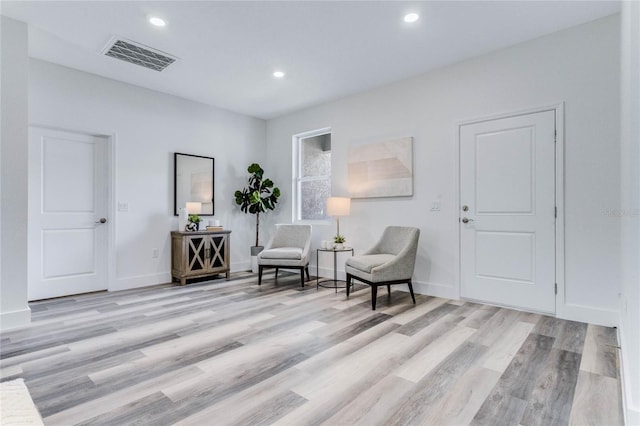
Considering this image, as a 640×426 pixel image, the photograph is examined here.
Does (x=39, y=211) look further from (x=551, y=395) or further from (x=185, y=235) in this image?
(x=551, y=395)

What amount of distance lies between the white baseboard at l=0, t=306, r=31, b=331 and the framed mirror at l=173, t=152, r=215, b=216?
2.13 metres

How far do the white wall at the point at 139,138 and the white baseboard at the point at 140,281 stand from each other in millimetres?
12

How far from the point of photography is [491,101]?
340cm

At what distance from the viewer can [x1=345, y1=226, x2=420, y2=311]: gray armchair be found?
3312 mm

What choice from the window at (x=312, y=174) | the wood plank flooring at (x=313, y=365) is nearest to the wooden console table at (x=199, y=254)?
the wood plank flooring at (x=313, y=365)

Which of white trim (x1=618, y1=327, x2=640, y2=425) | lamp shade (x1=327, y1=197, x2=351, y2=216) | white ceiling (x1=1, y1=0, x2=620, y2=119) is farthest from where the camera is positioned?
lamp shade (x1=327, y1=197, x2=351, y2=216)

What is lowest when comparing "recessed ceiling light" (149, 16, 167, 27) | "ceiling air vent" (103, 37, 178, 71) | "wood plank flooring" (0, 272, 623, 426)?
"wood plank flooring" (0, 272, 623, 426)

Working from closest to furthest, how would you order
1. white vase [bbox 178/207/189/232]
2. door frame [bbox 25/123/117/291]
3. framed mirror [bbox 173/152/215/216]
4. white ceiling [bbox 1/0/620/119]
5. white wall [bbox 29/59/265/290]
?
white ceiling [bbox 1/0/620/119], white wall [bbox 29/59/265/290], door frame [bbox 25/123/117/291], white vase [bbox 178/207/189/232], framed mirror [bbox 173/152/215/216]

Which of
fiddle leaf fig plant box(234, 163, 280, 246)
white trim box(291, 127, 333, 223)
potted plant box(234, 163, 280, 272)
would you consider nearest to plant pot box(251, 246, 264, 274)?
potted plant box(234, 163, 280, 272)

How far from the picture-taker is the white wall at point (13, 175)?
109 inches

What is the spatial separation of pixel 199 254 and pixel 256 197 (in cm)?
123

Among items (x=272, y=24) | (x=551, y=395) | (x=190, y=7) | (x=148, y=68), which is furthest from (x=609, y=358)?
(x=148, y=68)

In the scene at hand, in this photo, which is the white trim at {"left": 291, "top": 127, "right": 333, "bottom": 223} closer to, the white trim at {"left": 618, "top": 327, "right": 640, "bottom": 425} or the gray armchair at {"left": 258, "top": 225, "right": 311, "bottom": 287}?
the gray armchair at {"left": 258, "top": 225, "right": 311, "bottom": 287}

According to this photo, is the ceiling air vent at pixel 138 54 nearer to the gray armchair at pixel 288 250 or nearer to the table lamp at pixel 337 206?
the table lamp at pixel 337 206
